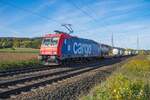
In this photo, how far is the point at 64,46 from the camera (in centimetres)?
2856

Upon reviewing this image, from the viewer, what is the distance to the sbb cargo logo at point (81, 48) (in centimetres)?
3177

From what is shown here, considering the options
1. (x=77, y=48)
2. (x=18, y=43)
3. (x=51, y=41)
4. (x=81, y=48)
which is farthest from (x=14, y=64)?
(x=18, y=43)

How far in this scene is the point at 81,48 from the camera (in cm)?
3441

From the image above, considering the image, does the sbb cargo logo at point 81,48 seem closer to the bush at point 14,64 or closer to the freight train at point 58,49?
the freight train at point 58,49

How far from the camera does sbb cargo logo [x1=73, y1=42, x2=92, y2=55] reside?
31.8m

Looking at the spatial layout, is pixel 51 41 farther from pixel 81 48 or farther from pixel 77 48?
pixel 81 48

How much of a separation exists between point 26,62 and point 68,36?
5015 mm

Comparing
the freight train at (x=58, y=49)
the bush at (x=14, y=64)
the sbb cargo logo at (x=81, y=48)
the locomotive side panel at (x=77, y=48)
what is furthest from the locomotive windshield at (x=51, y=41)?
the sbb cargo logo at (x=81, y=48)

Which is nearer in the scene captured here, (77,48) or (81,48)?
(77,48)

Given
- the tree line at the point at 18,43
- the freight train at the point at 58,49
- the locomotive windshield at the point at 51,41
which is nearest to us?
the freight train at the point at 58,49

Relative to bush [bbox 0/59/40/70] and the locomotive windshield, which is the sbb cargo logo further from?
bush [bbox 0/59/40/70]

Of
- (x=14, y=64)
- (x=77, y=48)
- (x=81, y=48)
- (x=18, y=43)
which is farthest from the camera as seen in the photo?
(x=18, y=43)

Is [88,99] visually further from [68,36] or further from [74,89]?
[68,36]

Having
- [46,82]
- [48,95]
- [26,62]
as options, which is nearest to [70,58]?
[26,62]
